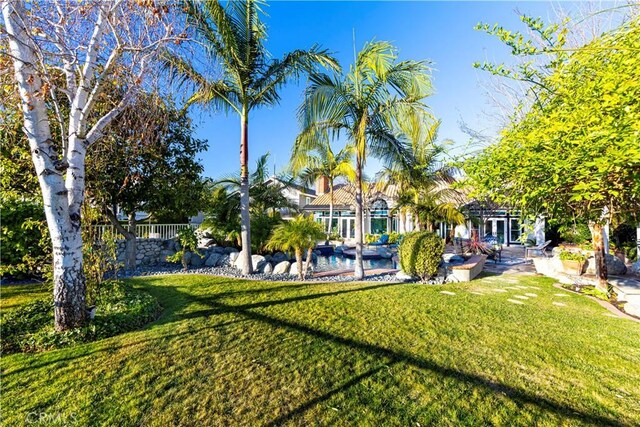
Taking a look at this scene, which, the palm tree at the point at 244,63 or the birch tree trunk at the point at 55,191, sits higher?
the palm tree at the point at 244,63

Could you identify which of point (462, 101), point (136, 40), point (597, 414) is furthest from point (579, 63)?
point (462, 101)

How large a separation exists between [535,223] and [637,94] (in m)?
2.05

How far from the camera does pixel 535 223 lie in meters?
3.85

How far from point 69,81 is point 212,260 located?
A: 892cm

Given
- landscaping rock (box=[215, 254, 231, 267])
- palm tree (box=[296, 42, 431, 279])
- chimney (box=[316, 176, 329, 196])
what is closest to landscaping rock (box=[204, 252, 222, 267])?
landscaping rock (box=[215, 254, 231, 267])

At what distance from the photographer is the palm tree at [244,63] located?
8727 mm

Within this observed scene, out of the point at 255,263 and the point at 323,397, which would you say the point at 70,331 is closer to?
the point at 323,397

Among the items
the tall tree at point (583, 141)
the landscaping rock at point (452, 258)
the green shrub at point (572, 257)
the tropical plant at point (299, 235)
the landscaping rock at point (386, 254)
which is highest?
the tall tree at point (583, 141)

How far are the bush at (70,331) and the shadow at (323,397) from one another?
11.7 feet

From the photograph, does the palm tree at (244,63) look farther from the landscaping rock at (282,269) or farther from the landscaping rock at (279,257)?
the landscaping rock at (279,257)

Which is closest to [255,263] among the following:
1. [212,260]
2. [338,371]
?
[212,260]

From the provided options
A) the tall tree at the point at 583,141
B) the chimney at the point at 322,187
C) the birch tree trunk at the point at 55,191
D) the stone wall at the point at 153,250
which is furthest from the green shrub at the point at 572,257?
the chimney at the point at 322,187

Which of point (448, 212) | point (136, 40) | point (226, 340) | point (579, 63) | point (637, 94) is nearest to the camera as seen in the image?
point (637, 94)

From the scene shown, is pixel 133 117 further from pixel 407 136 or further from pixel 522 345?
pixel 522 345
